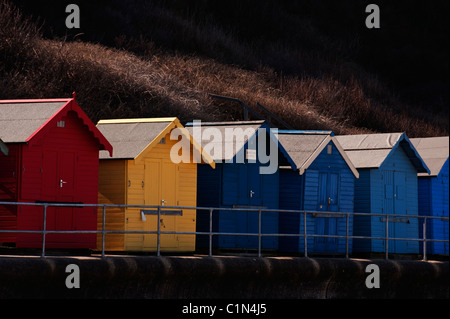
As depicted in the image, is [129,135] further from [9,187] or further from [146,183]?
[9,187]

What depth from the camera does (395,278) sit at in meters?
27.5

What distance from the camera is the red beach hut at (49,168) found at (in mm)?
22359

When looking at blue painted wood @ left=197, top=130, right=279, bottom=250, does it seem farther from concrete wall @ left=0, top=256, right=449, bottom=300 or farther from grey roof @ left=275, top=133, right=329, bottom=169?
concrete wall @ left=0, top=256, right=449, bottom=300

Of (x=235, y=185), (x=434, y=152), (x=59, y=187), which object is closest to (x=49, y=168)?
(x=59, y=187)

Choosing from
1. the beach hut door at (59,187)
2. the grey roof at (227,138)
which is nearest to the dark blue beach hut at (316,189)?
the grey roof at (227,138)

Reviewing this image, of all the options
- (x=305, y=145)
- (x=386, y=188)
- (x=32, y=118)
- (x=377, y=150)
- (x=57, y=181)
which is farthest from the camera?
(x=377, y=150)

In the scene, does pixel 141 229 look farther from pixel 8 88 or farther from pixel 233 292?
pixel 8 88

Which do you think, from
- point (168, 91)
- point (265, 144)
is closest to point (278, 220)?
point (265, 144)

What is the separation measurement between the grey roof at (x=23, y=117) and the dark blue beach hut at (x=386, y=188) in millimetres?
9948

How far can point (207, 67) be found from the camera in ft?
162

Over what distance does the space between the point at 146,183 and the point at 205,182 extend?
7.42ft

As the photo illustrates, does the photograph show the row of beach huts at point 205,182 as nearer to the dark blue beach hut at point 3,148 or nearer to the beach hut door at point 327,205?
the beach hut door at point 327,205

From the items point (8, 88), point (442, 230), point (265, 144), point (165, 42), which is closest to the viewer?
point (265, 144)

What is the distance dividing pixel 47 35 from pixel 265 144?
23198mm
